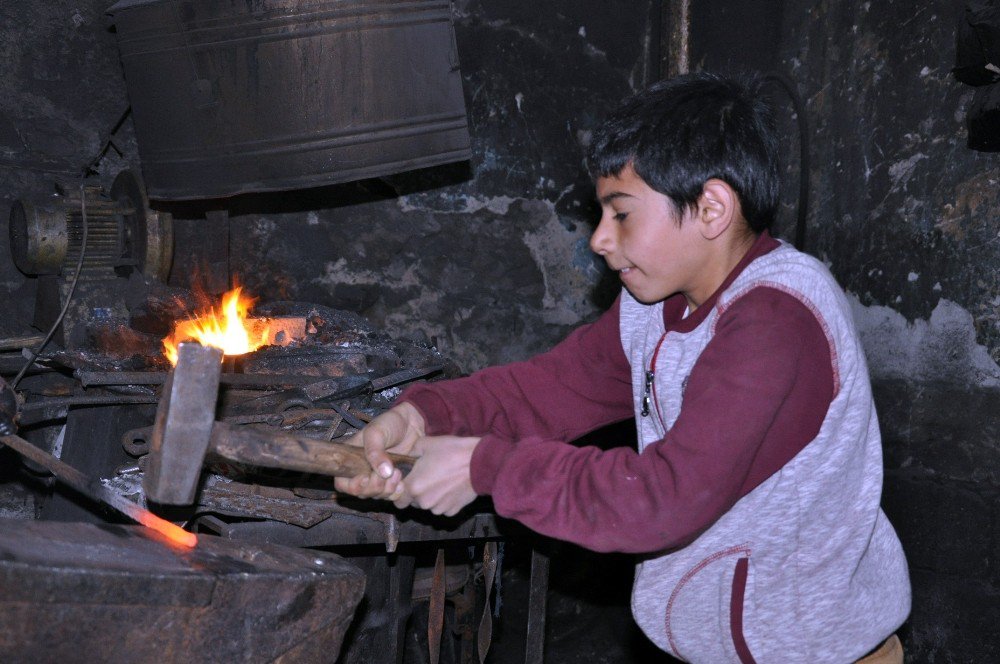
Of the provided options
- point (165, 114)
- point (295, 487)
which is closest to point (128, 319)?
point (165, 114)

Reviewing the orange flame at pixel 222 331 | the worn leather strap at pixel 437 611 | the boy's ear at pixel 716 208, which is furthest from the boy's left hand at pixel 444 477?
the orange flame at pixel 222 331

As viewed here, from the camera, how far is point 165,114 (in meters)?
3.14

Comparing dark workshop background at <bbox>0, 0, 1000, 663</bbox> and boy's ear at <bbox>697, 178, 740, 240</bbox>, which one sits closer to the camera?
boy's ear at <bbox>697, 178, 740, 240</bbox>

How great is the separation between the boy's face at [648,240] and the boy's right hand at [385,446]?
2.09 feet

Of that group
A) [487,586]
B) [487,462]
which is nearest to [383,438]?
[487,462]

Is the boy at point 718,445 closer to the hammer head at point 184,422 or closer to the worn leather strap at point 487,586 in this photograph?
the hammer head at point 184,422

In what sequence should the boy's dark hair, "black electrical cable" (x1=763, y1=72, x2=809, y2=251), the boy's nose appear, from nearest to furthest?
the boy's dark hair < the boy's nose < "black electrical cable" (x1=763, y1=72, x2=809, y2=251)

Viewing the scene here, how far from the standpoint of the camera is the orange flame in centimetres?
399

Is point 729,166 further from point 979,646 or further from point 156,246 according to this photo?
point 156,246

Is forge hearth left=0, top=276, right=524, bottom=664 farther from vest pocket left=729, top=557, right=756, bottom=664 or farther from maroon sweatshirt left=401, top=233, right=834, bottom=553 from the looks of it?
vest pocket left=729, top=557, right=756, bottom=664

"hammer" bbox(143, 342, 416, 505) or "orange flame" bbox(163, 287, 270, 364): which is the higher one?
"hammer" bbox(143, 342, 416, 505)

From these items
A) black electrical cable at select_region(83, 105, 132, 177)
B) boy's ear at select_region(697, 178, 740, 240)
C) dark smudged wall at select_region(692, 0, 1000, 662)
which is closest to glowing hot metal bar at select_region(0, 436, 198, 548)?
boy's ear at select_region(697, 178, 740, 240)

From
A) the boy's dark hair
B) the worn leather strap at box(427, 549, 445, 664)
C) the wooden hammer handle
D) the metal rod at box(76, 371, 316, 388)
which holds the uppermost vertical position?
the boy's dark hair

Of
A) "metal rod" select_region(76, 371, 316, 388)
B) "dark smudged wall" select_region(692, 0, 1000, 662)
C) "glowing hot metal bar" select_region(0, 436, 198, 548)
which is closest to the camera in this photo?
"glowing hot metal bar" select_region(0, 436, 198, 548)
